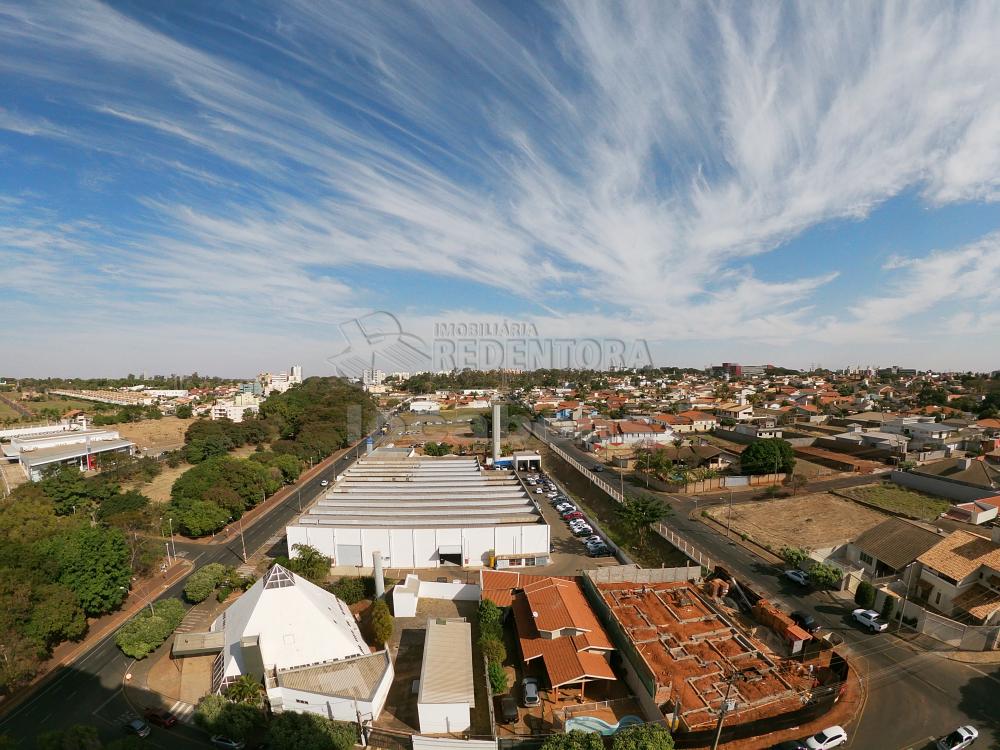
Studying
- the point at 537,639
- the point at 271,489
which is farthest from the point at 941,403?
the point at 271,489

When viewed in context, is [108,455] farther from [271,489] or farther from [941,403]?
[941,403]

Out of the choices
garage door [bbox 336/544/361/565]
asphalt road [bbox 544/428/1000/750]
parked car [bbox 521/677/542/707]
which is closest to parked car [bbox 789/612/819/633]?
asphalt road [bbox 544/428/1000/750]

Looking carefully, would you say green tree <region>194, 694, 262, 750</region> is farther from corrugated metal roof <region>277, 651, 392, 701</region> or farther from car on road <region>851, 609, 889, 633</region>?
car on road <region>851, 609, 889, 633</region>

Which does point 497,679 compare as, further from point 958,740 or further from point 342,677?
point 958,740

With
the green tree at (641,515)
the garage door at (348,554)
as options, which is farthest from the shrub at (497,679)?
the green tree at (641,515)

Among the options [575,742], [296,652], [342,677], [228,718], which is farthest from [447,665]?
[228,718]

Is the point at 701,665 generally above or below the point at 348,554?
below
